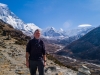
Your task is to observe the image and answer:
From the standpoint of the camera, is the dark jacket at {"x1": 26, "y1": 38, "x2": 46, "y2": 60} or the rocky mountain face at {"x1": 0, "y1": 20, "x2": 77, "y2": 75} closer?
the dark jacket at {"x1": 26, "y1": 38, "x2": 46, "y2": 60}

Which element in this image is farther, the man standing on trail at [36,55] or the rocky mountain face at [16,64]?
the rocky mountain face at [16,64]

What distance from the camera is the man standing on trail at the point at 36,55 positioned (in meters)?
9.27

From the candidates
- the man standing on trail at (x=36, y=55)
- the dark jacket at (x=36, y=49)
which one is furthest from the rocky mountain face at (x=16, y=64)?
the dark jacket at (x=36, y=49)

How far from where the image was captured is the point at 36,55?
934 cm

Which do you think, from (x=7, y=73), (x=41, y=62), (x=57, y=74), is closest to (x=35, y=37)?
(x=41, y=62)

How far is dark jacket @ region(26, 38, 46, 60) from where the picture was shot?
934 cm

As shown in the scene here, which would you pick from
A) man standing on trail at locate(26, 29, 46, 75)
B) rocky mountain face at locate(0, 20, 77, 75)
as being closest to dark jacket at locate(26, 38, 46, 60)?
man standing on trail at locate(26, 29, 46, 75)

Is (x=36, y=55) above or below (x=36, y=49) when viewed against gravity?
below

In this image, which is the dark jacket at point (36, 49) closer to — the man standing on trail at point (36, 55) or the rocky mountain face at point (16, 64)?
the man standing on trail at point (36, 55)

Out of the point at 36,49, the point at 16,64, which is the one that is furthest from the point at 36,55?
the point at 16,64

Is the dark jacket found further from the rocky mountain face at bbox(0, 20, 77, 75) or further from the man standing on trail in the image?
the rocky mountain face at bbox(0, 20, 77, 75)

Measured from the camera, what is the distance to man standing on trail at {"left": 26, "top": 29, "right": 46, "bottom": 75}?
9266 mm

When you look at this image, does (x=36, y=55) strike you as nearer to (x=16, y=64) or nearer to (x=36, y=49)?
(x=36, y=49)

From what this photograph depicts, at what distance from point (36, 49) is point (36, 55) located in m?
0.27
